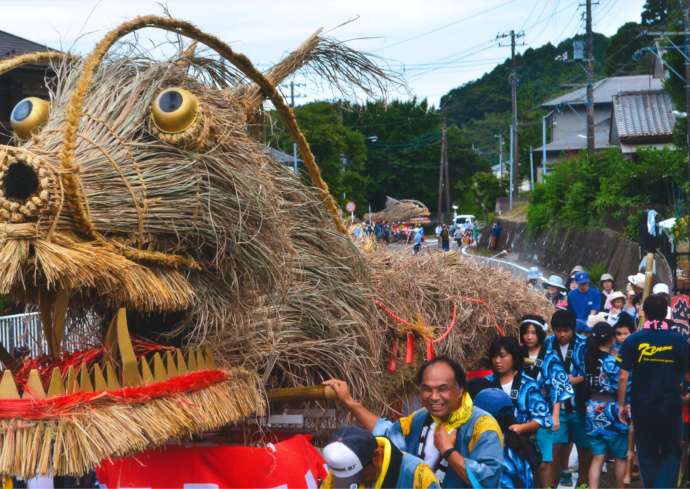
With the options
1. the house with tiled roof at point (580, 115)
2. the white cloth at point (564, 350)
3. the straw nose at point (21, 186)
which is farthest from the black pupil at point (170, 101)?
the house with tiled roof at point (580, 115)

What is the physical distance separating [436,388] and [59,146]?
1.94 meters

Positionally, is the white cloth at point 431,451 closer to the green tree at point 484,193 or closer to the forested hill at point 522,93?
the green tree at point 484,193

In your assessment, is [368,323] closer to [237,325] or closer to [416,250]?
[237,325]

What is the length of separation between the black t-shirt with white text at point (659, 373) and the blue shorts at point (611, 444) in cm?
64

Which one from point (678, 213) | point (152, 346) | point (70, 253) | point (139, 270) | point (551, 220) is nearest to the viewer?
point (70, 253)

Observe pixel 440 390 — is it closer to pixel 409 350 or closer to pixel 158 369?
pixel 158 369

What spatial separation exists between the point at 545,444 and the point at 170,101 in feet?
15.3

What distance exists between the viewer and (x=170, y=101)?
446 centimetres

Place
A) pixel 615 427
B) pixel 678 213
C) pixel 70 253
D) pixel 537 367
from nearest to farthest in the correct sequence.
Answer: pixel 70 253 → pixel 537 367 → pixel 615 427 → pixel 678 213

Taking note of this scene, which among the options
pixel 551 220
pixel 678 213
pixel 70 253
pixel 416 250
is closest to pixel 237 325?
pixel 70 253

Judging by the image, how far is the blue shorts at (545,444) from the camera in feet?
25.8

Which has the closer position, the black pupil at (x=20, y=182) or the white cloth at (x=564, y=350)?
the black pupil at (x=20, y=182)

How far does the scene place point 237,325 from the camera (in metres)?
4.85

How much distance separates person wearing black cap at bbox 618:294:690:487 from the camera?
7.84m
